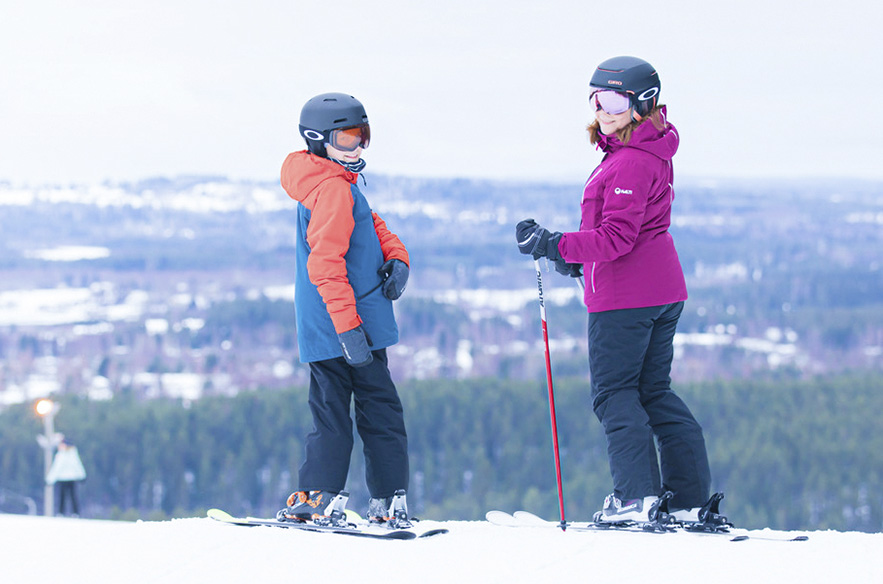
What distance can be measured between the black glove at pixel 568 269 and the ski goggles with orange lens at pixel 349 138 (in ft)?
2.86

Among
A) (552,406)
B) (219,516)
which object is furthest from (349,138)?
(219,516)

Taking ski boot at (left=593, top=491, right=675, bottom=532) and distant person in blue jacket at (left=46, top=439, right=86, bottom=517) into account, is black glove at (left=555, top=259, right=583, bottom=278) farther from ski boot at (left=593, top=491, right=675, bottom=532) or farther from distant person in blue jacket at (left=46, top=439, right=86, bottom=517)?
distant person in blue jacket at (left=46, top=439, right=86, bottom=517)

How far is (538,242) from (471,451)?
2869 inches

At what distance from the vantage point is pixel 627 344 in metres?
3.48

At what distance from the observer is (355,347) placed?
3404 millimetres

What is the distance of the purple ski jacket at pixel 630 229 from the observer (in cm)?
337

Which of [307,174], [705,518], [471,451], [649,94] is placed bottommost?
[471,451]

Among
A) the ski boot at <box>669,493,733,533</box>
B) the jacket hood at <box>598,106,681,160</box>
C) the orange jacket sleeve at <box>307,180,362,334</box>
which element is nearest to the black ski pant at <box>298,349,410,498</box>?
the orange jacket sleeve at <box>307,180,362,334</box>

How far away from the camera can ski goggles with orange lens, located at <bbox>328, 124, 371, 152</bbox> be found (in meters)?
3.54

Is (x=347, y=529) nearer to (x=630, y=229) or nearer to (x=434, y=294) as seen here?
(x=630, y=229)

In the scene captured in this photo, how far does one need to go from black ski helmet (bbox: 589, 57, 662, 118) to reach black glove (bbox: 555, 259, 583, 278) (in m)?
0.63

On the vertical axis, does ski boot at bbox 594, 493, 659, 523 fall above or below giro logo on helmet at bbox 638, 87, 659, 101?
below

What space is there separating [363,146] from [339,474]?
1248 mm

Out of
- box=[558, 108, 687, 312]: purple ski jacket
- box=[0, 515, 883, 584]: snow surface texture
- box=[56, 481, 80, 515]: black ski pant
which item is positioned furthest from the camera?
box=[56, 481, 80, 515]: black ski pant
